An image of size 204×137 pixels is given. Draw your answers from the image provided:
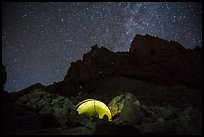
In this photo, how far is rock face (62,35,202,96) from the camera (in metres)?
35.0

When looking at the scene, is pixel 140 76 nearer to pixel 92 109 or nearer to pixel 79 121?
pixel 92 109

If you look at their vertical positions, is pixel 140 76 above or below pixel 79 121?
above

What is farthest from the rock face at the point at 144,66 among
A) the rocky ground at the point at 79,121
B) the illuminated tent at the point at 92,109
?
the rocky ground at the point at 79,121

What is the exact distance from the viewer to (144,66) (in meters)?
37.5

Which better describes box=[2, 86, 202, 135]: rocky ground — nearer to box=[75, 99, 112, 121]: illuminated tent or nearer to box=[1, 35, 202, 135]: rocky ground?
box=[75, 99, 112, 121]: illuminated tent

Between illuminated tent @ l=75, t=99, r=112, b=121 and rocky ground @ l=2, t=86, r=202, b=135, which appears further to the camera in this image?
illuminated tent @ l=75, t=99, r=112, b=121

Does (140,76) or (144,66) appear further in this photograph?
(144,66)

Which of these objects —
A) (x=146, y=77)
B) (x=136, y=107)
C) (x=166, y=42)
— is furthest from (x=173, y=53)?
(x=136, y=107)

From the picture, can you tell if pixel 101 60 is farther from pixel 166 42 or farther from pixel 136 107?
pixel 136 107

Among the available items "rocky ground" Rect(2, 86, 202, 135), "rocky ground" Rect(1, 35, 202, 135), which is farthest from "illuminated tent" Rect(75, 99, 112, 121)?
"rocky ground" Rect(1, 35, 202, 135)

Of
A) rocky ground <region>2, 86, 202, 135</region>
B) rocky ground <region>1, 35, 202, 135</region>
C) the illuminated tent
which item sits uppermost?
rocky ground <region>1, 35, 202, 135</region>

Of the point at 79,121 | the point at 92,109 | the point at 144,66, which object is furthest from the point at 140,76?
the point at 79,121

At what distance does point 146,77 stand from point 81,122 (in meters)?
23.9

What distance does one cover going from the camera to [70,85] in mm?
34125
